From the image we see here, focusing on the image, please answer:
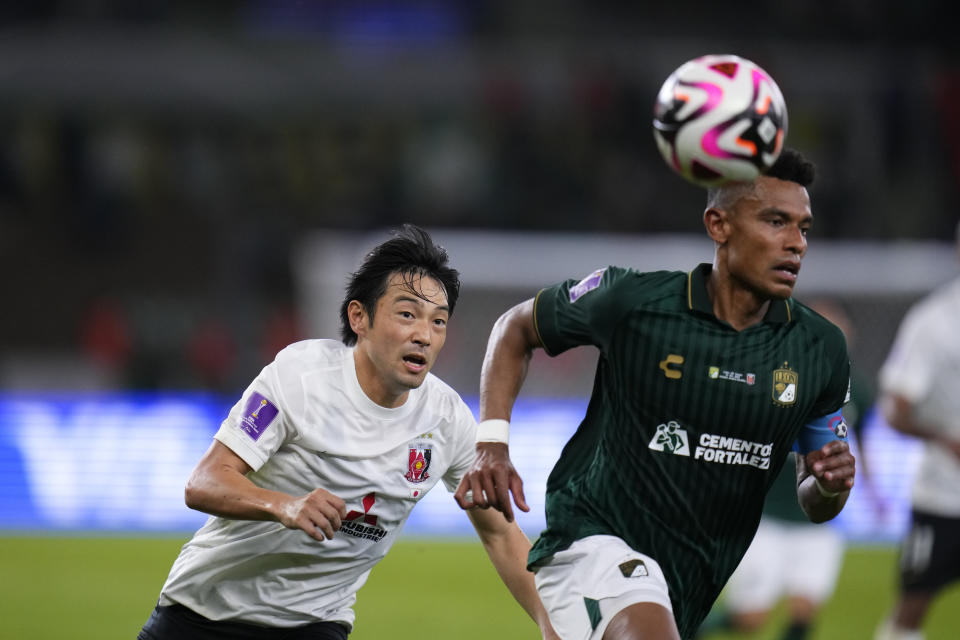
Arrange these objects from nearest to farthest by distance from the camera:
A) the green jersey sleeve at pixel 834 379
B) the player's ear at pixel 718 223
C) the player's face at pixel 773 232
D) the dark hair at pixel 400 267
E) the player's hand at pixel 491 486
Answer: the player's hand at pixel 491 486 < the player's face at pixel 773 232 < the player's ear at pixel 718 223 < the green jersey sleeve at pixel 834 379 < the dark hair at pixel 400 267

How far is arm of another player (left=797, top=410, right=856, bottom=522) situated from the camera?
405cm

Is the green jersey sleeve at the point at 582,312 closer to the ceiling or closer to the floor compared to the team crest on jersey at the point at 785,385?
closer to the ceiling

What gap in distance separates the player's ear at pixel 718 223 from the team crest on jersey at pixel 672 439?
655mm

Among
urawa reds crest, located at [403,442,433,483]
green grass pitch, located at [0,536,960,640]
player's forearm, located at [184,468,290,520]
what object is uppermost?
A: urawa reds crest, located at [403,442,433,483]

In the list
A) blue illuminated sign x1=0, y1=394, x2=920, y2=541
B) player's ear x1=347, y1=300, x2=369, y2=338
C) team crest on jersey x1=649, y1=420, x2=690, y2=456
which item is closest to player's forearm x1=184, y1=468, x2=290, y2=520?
player's ear x1=347, y1=300, x2=369, y2=338

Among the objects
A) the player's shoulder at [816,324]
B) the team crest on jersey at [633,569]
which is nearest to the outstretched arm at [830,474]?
the player's shoulder at [816,324]

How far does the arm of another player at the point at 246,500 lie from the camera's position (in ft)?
12.1

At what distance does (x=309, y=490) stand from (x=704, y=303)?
1517 mm

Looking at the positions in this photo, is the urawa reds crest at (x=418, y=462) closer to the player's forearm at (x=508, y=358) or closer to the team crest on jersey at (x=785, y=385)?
the player's forearm at (x=508, y=358)

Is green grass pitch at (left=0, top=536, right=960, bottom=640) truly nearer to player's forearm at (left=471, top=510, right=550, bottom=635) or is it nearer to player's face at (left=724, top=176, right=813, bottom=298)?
player's forearm at (left=471, top=510, right=550, bottom=635)

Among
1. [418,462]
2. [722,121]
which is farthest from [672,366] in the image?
[418,462]

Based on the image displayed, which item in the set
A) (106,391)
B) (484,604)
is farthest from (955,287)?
(106,391)

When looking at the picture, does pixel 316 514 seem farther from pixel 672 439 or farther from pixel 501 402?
pixel 672 439

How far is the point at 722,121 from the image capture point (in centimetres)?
400
